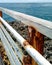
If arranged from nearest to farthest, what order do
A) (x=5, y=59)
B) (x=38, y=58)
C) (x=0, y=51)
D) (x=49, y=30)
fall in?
(x=49, y=30) < (x=38, y=58) < (x=5, y=59) < (x=0, y=51)

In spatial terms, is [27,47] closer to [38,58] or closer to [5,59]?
[38,58]

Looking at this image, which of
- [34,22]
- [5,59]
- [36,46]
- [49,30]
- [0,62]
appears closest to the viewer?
[49,30]

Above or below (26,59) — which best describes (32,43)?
above

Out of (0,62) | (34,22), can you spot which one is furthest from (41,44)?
(0,62)

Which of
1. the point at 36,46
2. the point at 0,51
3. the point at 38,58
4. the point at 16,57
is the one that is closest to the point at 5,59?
the point at 0,51

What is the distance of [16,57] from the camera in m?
3.41

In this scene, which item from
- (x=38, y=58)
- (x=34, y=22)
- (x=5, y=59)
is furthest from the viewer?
(x=5, y=59)

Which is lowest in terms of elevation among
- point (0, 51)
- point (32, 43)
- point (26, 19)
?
point (0, 51)

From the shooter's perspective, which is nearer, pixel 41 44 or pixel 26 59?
pixel 41 44

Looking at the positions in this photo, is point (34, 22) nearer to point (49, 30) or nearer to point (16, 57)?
point (49, 30)

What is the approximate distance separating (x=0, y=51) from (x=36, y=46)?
3.84 metres

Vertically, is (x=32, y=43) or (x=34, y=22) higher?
(x=34, y=22)

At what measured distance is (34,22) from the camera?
2.33 m

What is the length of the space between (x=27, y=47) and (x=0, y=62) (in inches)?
104
